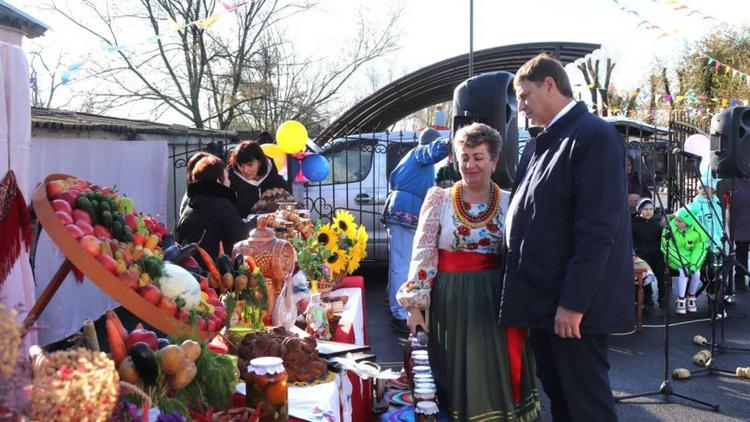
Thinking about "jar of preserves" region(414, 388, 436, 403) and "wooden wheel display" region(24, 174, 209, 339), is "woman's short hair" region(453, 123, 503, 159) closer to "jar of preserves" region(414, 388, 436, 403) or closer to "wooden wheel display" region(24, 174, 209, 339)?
"jar of preserves" region(414, 388, 436, 403)

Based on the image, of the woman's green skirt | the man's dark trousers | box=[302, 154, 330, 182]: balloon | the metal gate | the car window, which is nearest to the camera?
the man's dark trousers

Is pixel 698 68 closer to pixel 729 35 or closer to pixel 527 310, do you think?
pixel 729 35

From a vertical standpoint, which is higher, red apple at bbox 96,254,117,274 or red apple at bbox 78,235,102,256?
red apple at bbox 78,235,102,256

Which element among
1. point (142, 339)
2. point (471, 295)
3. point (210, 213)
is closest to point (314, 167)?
point (210, 213)

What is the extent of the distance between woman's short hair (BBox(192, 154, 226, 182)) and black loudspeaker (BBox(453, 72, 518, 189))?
5.00 feet

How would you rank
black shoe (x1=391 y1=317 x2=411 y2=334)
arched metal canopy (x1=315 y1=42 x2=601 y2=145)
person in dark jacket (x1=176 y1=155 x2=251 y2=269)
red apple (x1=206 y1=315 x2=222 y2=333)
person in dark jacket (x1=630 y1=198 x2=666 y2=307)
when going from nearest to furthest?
red apple (x1=206 y1=315 x2=222 y2=333), person in dark jacket (x1=176 y1=155 x2=251 y2=269), black shoe (x1=391 y1=317 x2=411 y2=334), person in dark jacket (x1=630 y1=198 x2=666 y2=307), arched metal canopy (x1=315 y1=42 x2=601 y2=145)

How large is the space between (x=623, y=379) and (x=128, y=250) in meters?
4.13

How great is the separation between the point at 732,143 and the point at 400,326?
3.13 meters

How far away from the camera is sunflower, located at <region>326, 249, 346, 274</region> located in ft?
13.2

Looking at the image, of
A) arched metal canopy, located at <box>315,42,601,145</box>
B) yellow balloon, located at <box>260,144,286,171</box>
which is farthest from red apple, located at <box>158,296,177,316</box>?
arched metal canopy, located at <box>315,42,601,145</box>

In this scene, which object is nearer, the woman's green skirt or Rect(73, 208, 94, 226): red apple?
Rect(73, 208, 94, 226): red apple

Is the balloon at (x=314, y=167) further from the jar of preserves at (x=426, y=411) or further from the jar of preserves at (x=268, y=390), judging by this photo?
the jar of preserves at (x=268, y=390)

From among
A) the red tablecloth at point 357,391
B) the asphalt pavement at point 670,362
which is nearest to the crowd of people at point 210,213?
the red tablecloth at point 357,391

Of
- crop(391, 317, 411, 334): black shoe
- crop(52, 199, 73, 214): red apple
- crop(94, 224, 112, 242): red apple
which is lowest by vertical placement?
crop(391, 317, 411, 334): black shoe
